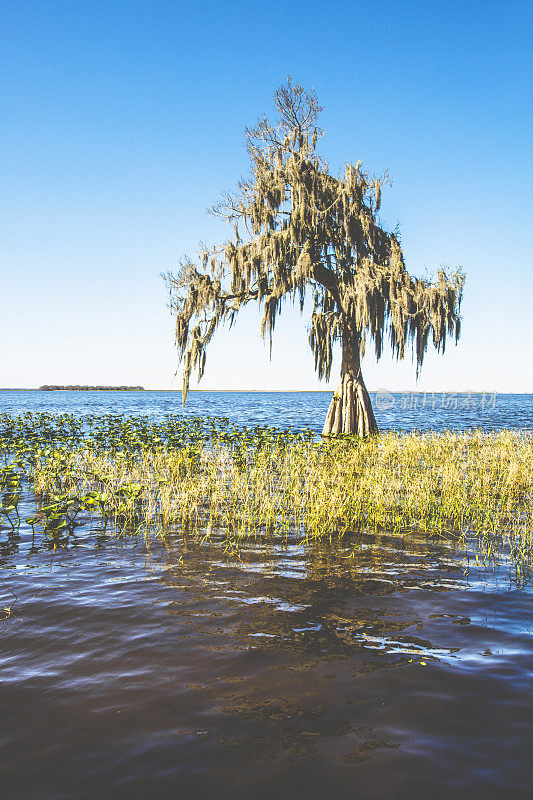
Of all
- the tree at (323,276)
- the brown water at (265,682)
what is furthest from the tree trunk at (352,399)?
the brown water at (265,682)

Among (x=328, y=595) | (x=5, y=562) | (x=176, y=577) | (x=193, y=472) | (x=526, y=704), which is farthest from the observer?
(x=193, y=472)

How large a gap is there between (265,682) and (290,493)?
562 cm

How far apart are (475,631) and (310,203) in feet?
48.3

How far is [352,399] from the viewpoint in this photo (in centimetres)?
1742

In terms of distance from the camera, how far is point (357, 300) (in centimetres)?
1542

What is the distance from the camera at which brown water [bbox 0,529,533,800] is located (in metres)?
2.50

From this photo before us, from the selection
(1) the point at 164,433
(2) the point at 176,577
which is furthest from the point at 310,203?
(2) the point at 176,577

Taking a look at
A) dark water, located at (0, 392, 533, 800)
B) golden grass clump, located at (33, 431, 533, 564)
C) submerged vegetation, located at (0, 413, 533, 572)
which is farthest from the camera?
golden grass clump, located at (33, 431, 533, 564)

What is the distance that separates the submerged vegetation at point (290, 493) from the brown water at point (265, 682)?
1.54 m

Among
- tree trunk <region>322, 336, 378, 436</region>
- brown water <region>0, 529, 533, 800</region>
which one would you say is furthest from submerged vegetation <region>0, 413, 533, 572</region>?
tree trunk <region>322, 336, 378, 436</region>

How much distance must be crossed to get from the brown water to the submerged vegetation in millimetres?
1535

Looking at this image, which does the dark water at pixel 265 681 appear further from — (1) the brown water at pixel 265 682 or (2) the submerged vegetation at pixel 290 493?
(2) the submerged vegetation at pixel 290 493

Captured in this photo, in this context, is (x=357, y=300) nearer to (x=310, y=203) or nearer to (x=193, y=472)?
(x=310, y=203)

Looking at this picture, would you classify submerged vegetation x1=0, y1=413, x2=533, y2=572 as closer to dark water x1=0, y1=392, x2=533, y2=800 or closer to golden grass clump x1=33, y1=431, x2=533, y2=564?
golden grass clump x1=33, y1=431, x2=533, y2=564
